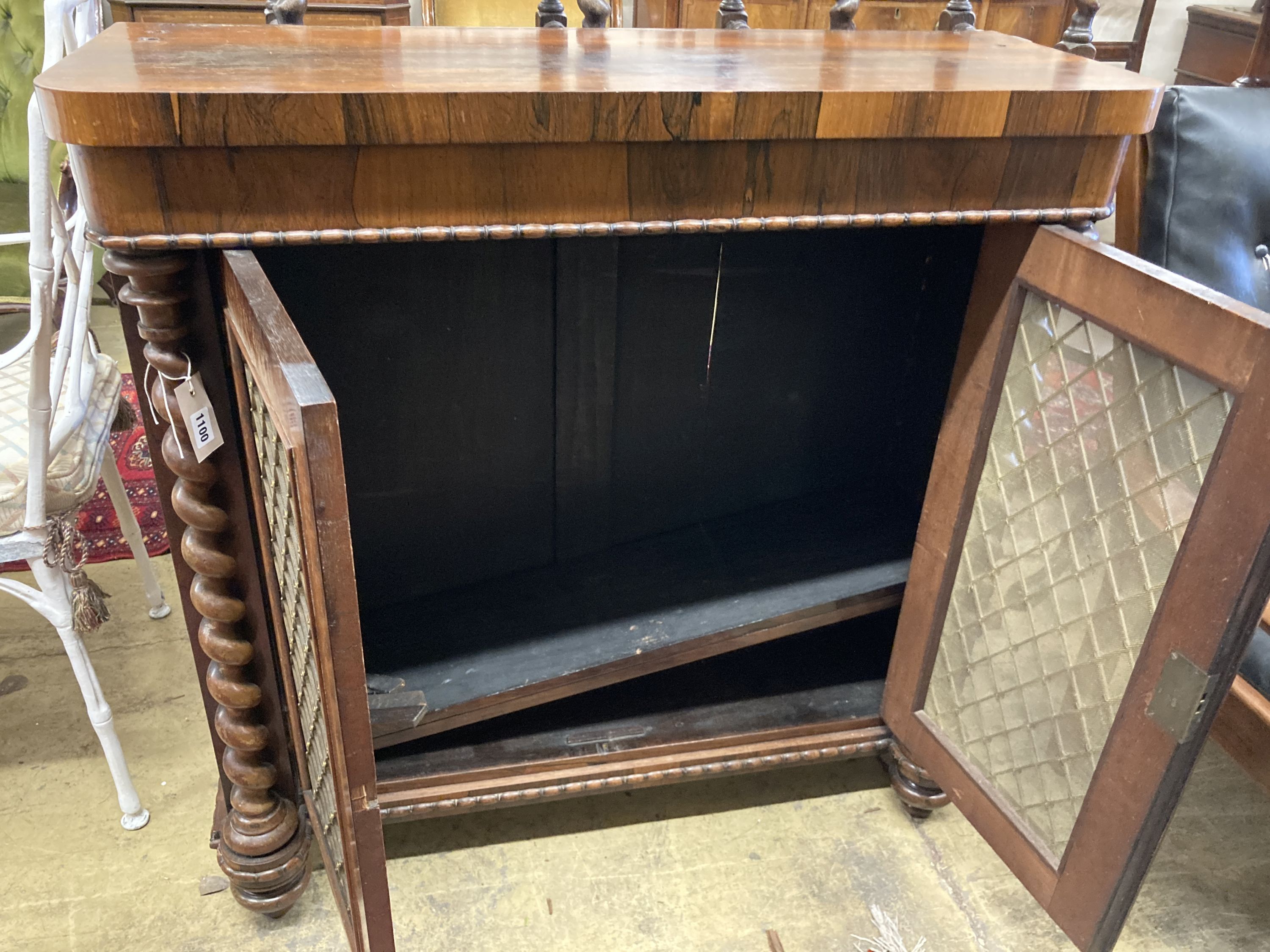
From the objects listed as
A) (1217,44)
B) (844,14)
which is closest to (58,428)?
(844,14)

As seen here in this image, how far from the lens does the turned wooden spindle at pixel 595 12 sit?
106 cm

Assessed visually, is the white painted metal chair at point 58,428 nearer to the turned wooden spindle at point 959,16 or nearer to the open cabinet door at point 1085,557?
the open cabinet door at point 1085,557

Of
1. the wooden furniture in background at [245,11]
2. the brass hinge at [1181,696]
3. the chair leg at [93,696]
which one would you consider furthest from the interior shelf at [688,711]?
the wooden furniture in background at [245,11]

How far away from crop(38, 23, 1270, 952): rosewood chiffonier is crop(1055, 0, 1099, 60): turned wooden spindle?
143 mm

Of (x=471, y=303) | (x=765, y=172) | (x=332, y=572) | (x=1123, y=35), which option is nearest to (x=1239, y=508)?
(x=765, y=172)

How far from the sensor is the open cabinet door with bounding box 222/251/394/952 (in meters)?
0.60

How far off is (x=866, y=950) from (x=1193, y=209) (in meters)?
0.98

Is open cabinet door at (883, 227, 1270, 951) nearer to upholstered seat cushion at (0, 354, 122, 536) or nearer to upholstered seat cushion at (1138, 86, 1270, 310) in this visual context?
upholstered seat cushion at (1138, 86, 1270, 310)

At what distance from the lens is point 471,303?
113 cm

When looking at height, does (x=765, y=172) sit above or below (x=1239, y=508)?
above

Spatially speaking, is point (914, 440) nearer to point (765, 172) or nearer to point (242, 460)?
point (765, 172)

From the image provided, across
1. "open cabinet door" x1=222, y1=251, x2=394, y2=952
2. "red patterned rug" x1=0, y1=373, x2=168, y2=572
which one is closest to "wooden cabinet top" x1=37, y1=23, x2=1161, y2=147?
"open cabinet door" x1=222, y1=251, x2=394, y2=952

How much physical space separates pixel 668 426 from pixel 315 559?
752 mm

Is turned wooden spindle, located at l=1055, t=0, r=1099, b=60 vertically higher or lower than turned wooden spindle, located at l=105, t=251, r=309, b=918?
higher
